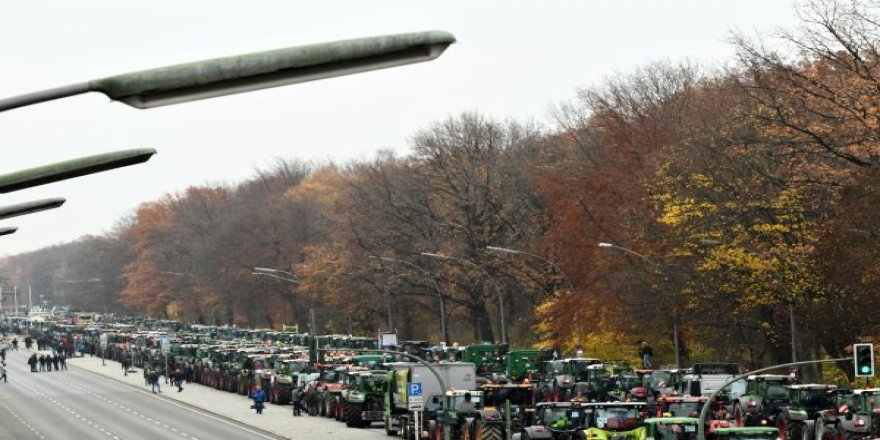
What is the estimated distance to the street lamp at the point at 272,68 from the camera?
573cm

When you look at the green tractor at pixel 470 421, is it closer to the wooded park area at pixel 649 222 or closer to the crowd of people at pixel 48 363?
the wooded park area at pixel 649 222

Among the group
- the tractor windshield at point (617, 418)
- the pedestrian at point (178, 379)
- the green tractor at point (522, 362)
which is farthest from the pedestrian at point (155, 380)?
the tractor windshield at point (617, 418)

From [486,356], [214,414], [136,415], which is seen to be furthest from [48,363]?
[486,356]

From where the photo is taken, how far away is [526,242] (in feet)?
301

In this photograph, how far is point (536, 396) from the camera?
5347 centimetres

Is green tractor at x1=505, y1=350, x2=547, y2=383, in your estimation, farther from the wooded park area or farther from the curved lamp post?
the curved lamp post

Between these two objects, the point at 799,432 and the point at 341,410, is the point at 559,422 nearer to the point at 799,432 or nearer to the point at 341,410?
the point at 799,432

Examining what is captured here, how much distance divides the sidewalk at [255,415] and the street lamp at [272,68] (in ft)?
160

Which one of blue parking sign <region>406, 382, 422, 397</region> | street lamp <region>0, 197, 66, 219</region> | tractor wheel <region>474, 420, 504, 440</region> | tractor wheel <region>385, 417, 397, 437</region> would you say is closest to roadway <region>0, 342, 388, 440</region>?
tractor wheel <region>385, 417, 397, 437</region>

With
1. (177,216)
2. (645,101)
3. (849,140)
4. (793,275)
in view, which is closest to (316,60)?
(849,140)

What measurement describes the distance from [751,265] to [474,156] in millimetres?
44993

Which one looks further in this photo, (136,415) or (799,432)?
(136,415)

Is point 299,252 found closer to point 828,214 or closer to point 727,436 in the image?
point 828,214

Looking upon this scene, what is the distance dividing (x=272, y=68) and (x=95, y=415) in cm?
6924
